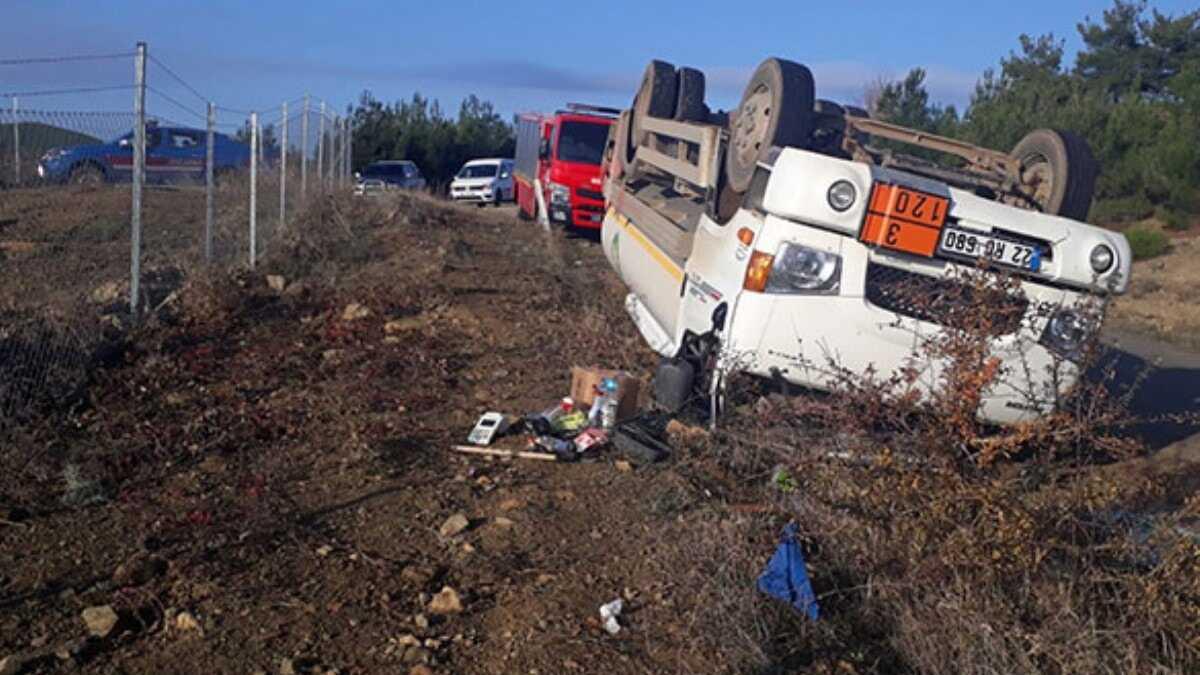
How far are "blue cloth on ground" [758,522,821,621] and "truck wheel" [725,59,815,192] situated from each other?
349cm

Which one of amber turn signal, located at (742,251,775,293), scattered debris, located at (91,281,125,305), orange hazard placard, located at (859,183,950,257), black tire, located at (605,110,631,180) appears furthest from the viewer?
black tire, located at (605,110,631,180)

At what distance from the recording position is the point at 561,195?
21.4 meters

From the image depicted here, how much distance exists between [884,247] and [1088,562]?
2.63 meters

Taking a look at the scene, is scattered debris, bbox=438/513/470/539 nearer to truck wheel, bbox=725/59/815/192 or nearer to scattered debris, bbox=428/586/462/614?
scattered debris, bbox=428/586/462/614

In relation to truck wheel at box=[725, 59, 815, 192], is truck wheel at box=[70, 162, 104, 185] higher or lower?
lower

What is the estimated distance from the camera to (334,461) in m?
6.51

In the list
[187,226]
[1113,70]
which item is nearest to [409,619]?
[187,226]

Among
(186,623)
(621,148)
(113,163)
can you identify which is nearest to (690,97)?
(621,148)

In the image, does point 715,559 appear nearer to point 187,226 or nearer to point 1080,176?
point 1080,176

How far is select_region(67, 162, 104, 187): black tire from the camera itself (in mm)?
10977

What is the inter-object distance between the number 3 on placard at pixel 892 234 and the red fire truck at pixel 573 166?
1478cm

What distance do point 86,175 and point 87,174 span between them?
0.14 feet

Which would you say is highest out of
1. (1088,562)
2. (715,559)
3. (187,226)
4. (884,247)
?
(884,247)

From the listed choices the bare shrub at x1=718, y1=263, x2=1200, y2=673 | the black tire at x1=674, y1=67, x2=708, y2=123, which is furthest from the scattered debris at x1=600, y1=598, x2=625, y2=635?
the black tire at x1=674, y1=67, x2=708, y2=123
